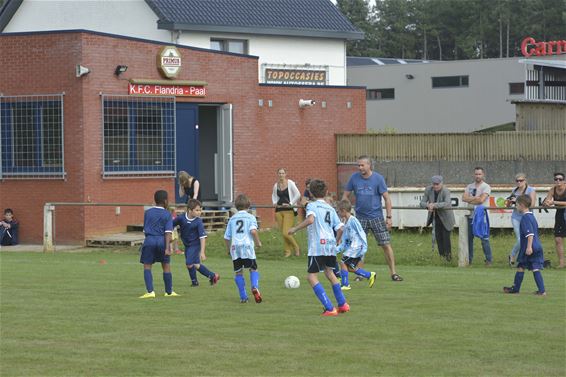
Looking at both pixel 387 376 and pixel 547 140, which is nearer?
pixel 387 376

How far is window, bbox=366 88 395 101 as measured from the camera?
65.3 metres

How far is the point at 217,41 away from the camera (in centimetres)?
4397

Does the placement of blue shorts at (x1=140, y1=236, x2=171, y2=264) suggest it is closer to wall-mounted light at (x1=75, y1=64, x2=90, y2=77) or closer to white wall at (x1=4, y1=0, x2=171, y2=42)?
wall-mounted light at (x1=75, y1=64, x2=90, y2=77)

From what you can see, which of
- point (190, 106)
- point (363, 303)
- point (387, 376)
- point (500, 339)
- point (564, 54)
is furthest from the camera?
point (564, 54)

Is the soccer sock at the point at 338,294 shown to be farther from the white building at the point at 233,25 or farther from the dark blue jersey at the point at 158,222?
the white building at the point at 233,25

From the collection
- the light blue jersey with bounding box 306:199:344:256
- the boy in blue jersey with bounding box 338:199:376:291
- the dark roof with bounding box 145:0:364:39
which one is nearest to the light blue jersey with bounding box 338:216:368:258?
the boy in blue jersey with bounding box 338:199:376:291

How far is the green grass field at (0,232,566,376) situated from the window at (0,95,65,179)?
9.16 m

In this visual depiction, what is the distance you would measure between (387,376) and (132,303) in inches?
243

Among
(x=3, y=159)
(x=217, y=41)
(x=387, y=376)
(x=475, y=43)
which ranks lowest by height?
(x=387, y=376)

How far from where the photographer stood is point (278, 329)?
42.3ft

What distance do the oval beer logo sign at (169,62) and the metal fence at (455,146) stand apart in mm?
7318

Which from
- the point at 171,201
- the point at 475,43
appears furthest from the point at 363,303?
the point at 475,43

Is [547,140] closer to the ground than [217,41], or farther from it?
closer to the ground

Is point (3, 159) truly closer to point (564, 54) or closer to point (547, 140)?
point (547, 140)
